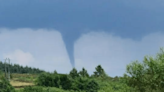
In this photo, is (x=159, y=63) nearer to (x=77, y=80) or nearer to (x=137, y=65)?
(x=137, y=65)

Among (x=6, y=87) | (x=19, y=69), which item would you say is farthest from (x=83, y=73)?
(x=19, y=69)

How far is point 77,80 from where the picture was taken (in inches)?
2530

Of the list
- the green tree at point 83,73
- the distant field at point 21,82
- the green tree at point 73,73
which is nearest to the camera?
the distant field at point 21,82

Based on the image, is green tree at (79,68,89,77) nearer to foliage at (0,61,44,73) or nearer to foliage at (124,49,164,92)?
foliage at (0,61,44,73)

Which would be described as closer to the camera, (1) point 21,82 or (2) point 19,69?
(1) point 21,82

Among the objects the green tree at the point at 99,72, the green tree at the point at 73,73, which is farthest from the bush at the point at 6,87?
the green tree at the point at 99,72

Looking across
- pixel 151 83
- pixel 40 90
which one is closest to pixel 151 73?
pixel 151 83

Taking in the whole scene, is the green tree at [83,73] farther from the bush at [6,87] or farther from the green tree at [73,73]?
the bush at [6,87]

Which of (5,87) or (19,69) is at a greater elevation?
(19,69)

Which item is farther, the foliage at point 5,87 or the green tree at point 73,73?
the green tree at point 73,73

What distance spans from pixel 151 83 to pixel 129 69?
2654 mm

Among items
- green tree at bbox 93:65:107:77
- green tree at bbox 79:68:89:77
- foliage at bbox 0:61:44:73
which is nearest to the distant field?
green tree at bbox 79:68:89:77

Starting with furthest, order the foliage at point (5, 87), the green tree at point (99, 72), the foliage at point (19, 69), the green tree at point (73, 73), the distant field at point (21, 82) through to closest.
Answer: the foliage at point (19, 69) → the green tree at point (99, 72) → the green tree at point (73, 73) → the distant field at point (21, 82) → the foliage at point (5, 87)

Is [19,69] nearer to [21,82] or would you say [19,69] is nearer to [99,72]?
[99,72]
